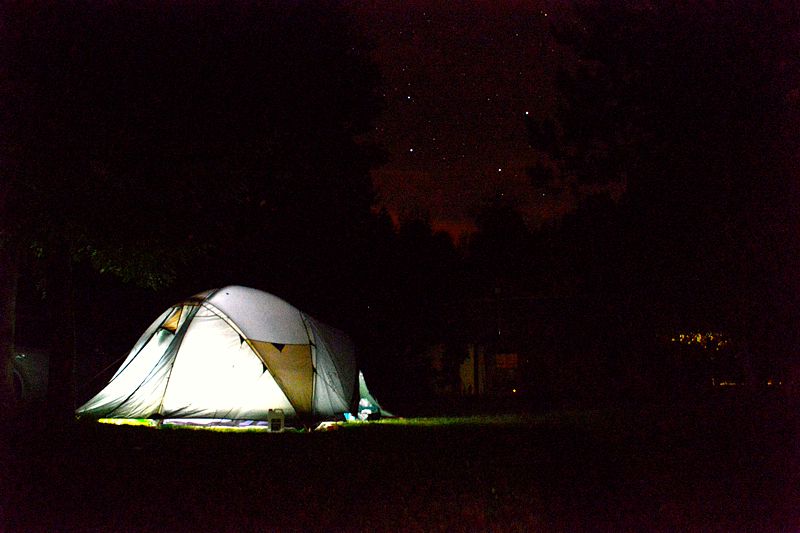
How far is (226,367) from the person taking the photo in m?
15.1

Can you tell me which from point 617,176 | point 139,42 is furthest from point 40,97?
point 617,176

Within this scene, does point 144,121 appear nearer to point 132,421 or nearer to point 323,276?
point 132,421

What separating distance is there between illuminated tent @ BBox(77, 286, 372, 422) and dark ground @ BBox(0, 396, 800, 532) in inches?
86.1

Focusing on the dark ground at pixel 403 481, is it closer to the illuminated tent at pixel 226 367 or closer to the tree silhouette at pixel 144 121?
the illuminated tent at pixel 226 367

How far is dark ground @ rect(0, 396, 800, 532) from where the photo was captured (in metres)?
6.43

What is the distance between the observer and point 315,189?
2033 cm

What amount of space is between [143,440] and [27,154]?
4.04 m

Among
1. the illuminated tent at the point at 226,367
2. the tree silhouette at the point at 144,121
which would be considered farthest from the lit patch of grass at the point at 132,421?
the tree silhouette at the point at 144,121

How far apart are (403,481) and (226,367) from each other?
7.72 meters

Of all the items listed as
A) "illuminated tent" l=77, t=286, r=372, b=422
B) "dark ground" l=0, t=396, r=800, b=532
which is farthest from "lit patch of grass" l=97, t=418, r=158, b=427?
"dark ground" l=0, t=396, r=800, b=532

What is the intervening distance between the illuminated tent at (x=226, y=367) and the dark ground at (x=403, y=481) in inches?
86.1

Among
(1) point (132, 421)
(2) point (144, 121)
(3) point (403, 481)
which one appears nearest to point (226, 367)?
(1) point (132, 421)

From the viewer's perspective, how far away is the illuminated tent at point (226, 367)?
49.1ft

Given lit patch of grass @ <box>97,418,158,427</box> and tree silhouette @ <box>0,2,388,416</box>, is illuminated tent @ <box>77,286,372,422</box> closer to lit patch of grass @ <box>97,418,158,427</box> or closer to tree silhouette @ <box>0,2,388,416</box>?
lit patch of grass @ <box>97,418,158,427</box>
